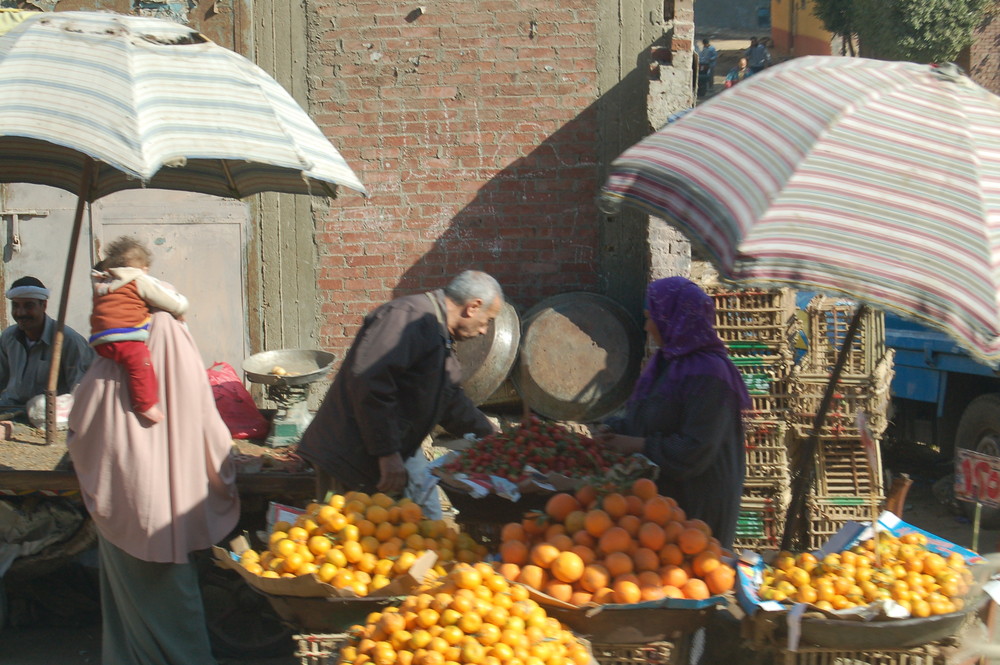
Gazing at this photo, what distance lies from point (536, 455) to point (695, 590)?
110 cm

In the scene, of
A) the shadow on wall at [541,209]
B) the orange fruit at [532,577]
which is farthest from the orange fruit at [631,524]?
the shadow on wall at [541,209]

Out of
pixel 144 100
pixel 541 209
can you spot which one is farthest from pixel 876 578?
pixel 541 209

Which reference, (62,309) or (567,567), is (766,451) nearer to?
(567,567)

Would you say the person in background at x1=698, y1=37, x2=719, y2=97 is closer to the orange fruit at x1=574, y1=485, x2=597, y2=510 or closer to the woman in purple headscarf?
the woman in purple headscarf

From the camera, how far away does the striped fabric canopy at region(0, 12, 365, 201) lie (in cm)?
349

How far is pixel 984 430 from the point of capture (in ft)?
25.0

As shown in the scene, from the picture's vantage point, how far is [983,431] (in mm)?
7633

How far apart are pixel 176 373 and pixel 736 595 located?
2382mm

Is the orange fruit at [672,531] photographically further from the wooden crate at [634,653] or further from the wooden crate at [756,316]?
the wooden crate at [756,316]

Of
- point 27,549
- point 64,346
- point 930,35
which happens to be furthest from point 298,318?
point 930,35

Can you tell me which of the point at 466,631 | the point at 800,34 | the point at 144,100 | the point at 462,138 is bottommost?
the point at 466,631

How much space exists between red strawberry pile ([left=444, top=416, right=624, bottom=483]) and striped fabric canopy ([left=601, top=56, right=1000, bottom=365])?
1226 millimetres

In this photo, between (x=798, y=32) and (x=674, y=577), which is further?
(x=798, y=32)

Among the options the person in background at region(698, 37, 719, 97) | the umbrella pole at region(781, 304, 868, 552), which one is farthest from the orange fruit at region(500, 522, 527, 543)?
the person in background at region(698, 37, 719, 97)
